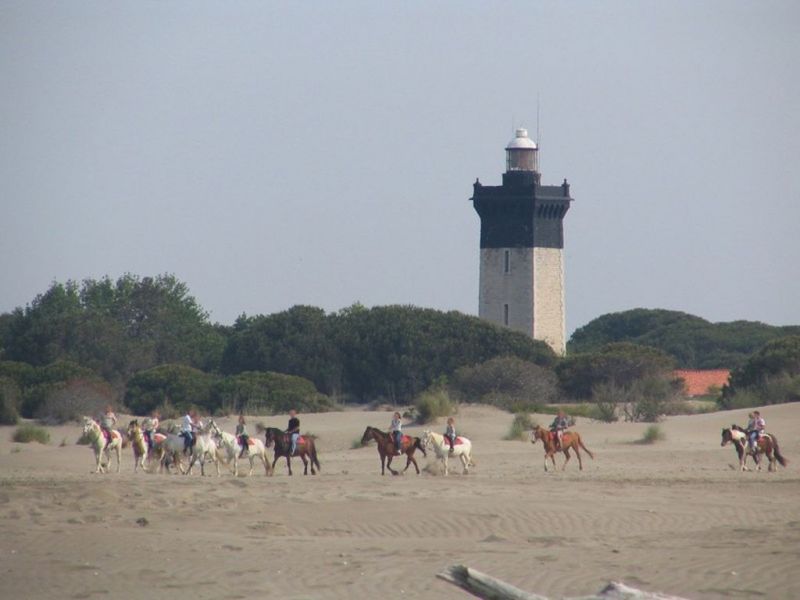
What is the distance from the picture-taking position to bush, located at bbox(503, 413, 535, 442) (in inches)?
1660

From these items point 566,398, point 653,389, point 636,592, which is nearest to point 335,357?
point 566,398

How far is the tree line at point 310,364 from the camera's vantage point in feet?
178

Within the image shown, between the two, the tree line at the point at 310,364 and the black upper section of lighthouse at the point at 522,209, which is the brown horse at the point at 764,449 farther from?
the black upper section of lighthouse at the point at 522,209

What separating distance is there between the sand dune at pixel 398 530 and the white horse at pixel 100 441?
48cm

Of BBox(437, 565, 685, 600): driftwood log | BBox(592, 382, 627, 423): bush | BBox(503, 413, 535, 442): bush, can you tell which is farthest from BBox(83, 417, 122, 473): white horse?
BBox(437, 565, 685, 600): driftwood log

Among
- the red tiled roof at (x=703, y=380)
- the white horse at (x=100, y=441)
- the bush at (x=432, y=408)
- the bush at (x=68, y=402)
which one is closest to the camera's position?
the white horse at (x=100, y=441)

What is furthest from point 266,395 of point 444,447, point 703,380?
point 703,380

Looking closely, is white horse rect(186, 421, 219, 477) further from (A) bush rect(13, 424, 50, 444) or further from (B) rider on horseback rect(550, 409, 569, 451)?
(A) bush rect(13, 424, 50, 444)

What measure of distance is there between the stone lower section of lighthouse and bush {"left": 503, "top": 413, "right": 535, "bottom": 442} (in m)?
25.2

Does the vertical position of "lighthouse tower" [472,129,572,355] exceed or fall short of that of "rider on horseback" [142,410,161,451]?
it exceeds it

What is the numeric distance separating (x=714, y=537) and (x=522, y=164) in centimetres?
5143

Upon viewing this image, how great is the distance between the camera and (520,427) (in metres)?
43.1

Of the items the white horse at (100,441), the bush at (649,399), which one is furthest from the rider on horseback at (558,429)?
the bush at (649,399)

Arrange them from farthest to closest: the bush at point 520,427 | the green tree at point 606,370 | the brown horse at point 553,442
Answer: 1. the green tree at point 606,370
2. the bush at point 520,427
3. the brown horse at point 553,442
